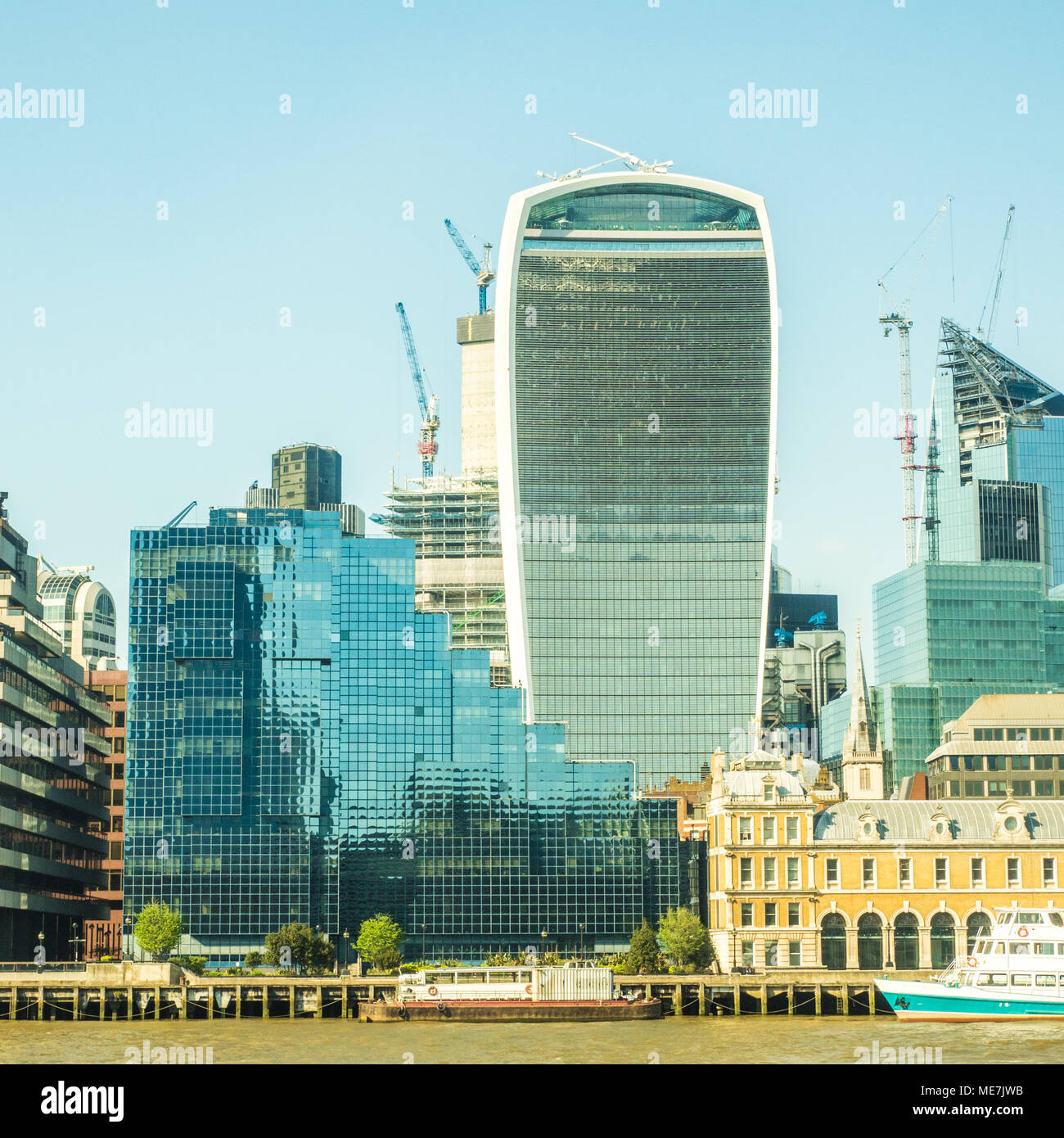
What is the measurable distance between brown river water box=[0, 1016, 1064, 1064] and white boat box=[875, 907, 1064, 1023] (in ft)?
6.44

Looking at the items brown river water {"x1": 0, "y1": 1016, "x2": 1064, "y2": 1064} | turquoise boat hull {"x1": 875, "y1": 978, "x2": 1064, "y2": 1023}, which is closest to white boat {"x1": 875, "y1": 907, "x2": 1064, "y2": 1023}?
turquoise boat hull {"x1": 875, "y1": 978, "x2": 1064, "y2": 1023}

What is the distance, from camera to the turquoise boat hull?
15512cm

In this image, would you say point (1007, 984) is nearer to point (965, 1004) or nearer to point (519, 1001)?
point (965, 1004)

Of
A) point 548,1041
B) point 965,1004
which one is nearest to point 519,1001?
point 548,1041

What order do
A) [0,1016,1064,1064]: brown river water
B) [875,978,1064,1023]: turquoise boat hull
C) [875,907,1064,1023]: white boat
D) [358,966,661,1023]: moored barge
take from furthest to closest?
1. [358,966,661,1023]: moored barge
2. [875,907,1064,1023]: white boat
3. [875,978,1064,1023]: turquoise boat hull
4. [0,1016,1064,1064]: brown river water

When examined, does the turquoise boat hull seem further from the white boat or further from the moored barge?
the moored barge

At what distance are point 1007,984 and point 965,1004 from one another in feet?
12.3

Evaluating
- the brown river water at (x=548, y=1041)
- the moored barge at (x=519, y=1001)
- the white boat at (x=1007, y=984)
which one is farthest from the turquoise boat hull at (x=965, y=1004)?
the moored barge at (x=519, y=1001)

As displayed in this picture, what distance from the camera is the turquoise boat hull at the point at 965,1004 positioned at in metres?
155

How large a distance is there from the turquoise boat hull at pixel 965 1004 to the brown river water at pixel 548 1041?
1.66 m

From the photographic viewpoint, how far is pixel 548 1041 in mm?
146625
